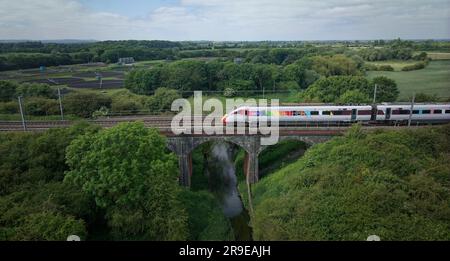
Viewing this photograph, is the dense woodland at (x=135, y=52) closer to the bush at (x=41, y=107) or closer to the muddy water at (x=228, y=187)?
the bush at (x=41, y=107)

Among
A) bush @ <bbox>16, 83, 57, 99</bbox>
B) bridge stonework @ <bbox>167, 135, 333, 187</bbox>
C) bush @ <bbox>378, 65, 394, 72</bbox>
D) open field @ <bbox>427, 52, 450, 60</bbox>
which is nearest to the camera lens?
bridge stonework @ <bbox>167, 135, 333, 187</bbox>

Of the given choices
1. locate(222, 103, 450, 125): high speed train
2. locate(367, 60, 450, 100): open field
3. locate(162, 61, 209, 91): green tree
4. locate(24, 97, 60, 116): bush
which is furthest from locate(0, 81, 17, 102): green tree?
locate(367, 60, 450, 100): open field

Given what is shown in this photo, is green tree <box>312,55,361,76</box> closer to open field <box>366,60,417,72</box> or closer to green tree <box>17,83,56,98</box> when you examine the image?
open field <box>366,60,417,72</box>

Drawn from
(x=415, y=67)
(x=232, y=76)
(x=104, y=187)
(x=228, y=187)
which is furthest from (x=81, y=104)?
(x=415, y=67)

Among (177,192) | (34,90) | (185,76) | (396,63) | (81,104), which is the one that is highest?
(396,63)

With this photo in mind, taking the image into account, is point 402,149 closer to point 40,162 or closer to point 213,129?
point 213,129

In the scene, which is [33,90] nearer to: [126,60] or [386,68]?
[126,60]

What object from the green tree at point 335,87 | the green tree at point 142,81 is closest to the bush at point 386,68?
the green tree at point 335,87
